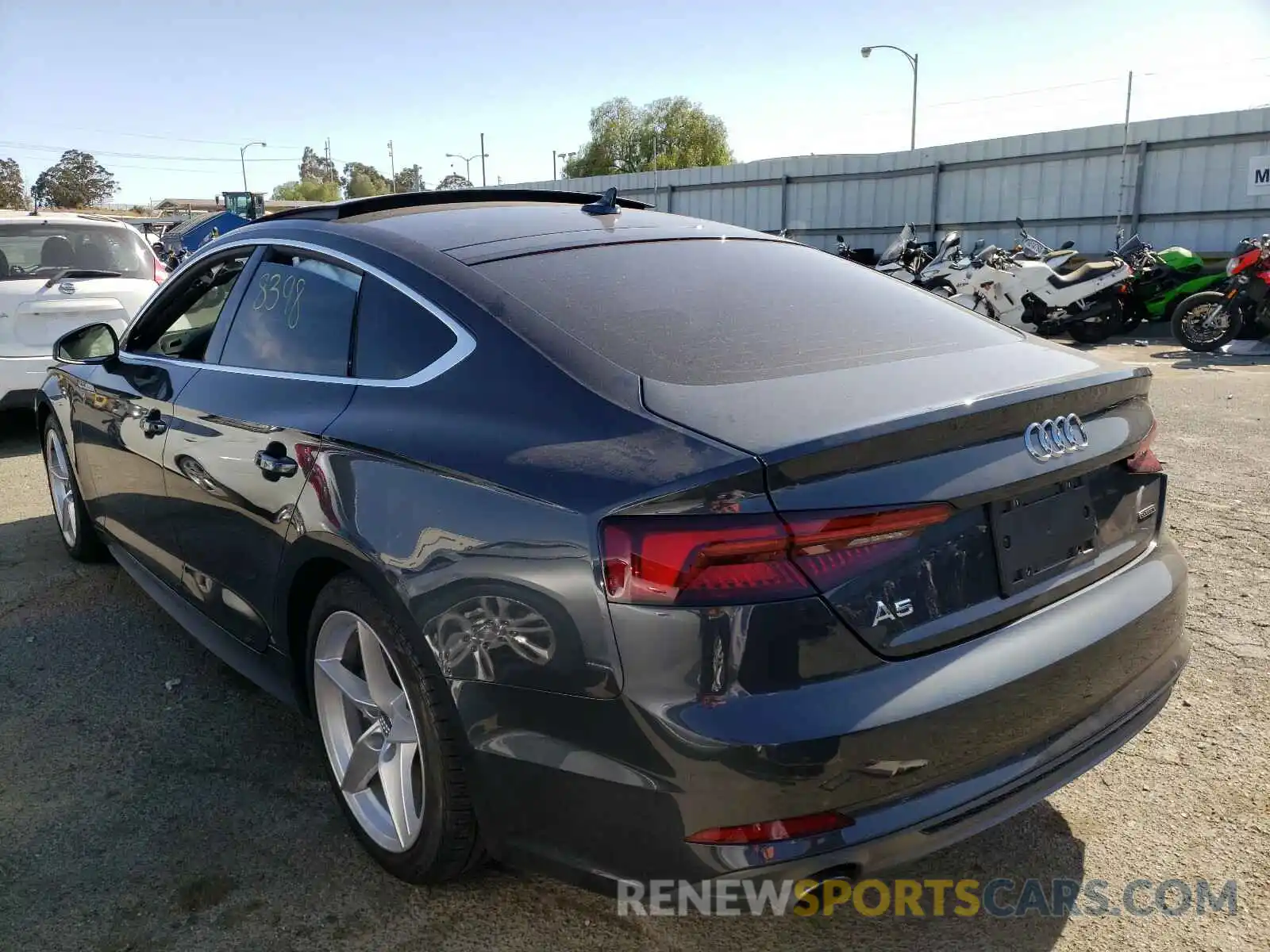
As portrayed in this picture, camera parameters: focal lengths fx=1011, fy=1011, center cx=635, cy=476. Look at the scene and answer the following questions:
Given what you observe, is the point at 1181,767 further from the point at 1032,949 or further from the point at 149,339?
the point at 149,339

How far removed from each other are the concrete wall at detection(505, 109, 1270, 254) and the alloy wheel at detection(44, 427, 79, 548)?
16005 mm

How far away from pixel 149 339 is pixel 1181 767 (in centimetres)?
386

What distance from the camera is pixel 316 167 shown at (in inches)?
5030

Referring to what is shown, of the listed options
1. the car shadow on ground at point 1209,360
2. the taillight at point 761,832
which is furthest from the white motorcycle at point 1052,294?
the taillight at point 761,832

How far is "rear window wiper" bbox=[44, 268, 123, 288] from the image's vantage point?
7.64m

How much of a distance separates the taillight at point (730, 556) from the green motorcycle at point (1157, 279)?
13500 millimetres

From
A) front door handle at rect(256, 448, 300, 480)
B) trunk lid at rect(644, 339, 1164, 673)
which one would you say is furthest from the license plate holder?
front door handle at rect(256, 448, 300, 480)

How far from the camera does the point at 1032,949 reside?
222 cm

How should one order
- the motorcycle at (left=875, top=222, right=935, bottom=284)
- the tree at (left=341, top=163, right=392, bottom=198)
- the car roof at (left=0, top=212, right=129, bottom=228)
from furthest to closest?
1. the tree at (left=341, top=163, right=392, bottom=198)
2. the motorcycle at (left=875, top=222, right=935, bottom=284)
3. the car roof at (left=0, top=212, right=129, bottom=228)

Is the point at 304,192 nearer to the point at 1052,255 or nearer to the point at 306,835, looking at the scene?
the point at 1052,255

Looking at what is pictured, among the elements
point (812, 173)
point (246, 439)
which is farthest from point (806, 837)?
Result: point (812, 173)

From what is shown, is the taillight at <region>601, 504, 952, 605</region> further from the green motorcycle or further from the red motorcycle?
the green motorcycle

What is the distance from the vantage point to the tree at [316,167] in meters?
125

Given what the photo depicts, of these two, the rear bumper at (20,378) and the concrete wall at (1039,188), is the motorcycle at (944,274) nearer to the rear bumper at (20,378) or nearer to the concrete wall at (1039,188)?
the concrete wall at (1039,188)
